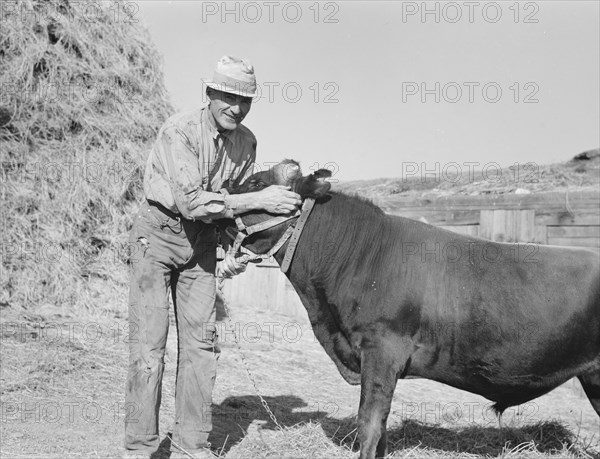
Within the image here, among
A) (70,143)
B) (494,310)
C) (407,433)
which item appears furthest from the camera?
(70,143)

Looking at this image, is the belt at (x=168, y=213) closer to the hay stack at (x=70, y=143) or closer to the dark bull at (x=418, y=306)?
the dark bull at (x=418, y=306)

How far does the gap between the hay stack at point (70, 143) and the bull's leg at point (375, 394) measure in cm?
532

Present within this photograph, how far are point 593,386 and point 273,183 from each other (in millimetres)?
2795

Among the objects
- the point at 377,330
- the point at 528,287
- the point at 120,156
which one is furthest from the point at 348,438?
the point at 120,156

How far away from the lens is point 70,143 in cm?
952

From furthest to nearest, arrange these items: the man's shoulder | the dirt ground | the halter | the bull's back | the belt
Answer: the dirt ground → the man's shoulder → the belt → the bull's back → the halter

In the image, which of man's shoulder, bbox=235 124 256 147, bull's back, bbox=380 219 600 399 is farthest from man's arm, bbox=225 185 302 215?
bull's back, bbox=380 219 600 399

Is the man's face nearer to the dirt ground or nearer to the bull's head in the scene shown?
the bull's head

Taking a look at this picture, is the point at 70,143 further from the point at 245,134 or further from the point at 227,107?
the point at 227,107

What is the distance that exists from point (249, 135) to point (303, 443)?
238 centimetres

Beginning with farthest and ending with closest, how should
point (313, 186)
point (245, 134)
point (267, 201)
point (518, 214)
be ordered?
1. point (518, 214)
2. point (245, 134)
3. point (313, 186)
4. point (267, 201)

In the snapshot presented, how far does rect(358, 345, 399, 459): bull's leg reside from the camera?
4.29 metres

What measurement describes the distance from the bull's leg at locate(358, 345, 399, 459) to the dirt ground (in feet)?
2.83

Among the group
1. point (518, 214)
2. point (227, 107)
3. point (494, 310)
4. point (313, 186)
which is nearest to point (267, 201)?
point (313, 186)
